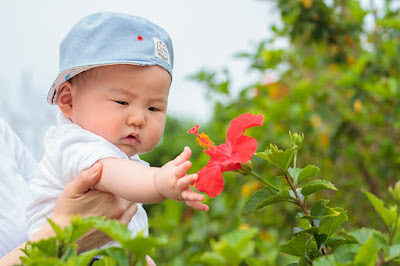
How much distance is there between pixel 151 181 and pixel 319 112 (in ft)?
6.86

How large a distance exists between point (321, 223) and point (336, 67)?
2548 mm

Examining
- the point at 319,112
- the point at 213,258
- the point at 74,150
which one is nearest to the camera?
the point at 213,258

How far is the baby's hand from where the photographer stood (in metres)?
0.74

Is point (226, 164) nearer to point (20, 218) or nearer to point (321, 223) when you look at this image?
point (321, 223)

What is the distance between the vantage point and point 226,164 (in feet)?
2.59

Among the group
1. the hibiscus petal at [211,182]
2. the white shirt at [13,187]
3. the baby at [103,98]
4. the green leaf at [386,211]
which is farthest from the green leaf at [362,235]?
the white shirt at [13,187]

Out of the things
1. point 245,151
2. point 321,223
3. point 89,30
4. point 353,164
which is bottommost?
point 353,164

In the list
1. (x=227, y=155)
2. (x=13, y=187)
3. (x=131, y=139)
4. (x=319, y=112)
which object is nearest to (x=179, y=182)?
(x=227, y=155)

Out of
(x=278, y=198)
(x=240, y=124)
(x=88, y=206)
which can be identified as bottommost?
(x=88, y=206)

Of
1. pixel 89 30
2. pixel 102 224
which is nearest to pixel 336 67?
pixel 89 30

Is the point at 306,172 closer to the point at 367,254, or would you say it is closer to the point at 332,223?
the point at 332,223

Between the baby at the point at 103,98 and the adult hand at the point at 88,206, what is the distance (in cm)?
4

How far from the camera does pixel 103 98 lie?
105 cm

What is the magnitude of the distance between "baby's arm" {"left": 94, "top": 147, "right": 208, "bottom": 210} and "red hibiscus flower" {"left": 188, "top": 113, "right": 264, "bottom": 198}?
36 mm
